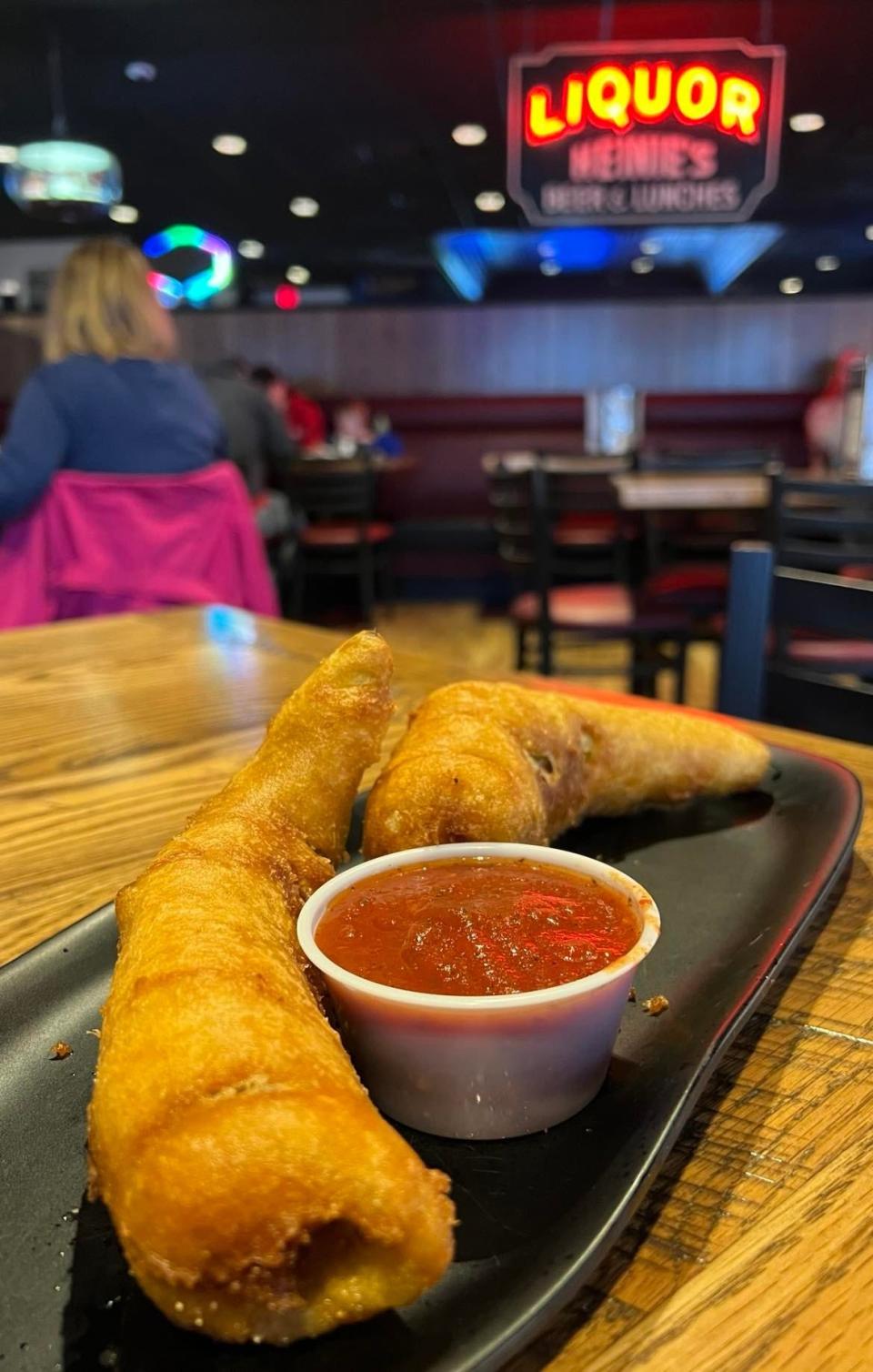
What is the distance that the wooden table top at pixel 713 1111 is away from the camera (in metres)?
0.50

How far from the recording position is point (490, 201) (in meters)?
12.0

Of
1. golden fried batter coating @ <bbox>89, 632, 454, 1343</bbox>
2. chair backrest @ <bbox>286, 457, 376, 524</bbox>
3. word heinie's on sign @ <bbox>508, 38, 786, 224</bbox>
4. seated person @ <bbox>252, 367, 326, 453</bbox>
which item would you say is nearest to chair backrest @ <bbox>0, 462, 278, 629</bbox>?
golden fried batter coating @ <bbox>89, 632, 454, 1343</bbox>

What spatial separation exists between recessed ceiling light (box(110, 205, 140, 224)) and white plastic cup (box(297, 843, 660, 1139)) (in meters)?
13.7

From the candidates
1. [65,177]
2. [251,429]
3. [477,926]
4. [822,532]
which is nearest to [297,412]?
[251,429]

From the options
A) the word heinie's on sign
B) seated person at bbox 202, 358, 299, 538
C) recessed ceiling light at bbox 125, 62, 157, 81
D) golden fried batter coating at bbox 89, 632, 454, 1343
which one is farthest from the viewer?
recessed ceiling light at bbox 125, 62, 157, 81

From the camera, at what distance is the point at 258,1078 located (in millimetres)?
521

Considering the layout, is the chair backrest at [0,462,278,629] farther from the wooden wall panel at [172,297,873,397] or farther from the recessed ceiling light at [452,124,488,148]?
the recessed ceiling light at [452,124,488,148]

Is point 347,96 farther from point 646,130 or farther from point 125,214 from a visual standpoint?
point 125,214

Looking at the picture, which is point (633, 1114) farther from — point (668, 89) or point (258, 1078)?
point (668, 89)

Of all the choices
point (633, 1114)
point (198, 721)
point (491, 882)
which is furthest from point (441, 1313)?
point (198, 721)

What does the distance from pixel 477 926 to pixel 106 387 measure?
3.03 metres

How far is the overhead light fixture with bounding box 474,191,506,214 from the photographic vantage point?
11.6m

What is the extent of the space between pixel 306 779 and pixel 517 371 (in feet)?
32.8

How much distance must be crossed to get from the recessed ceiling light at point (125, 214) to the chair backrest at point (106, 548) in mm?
10817
